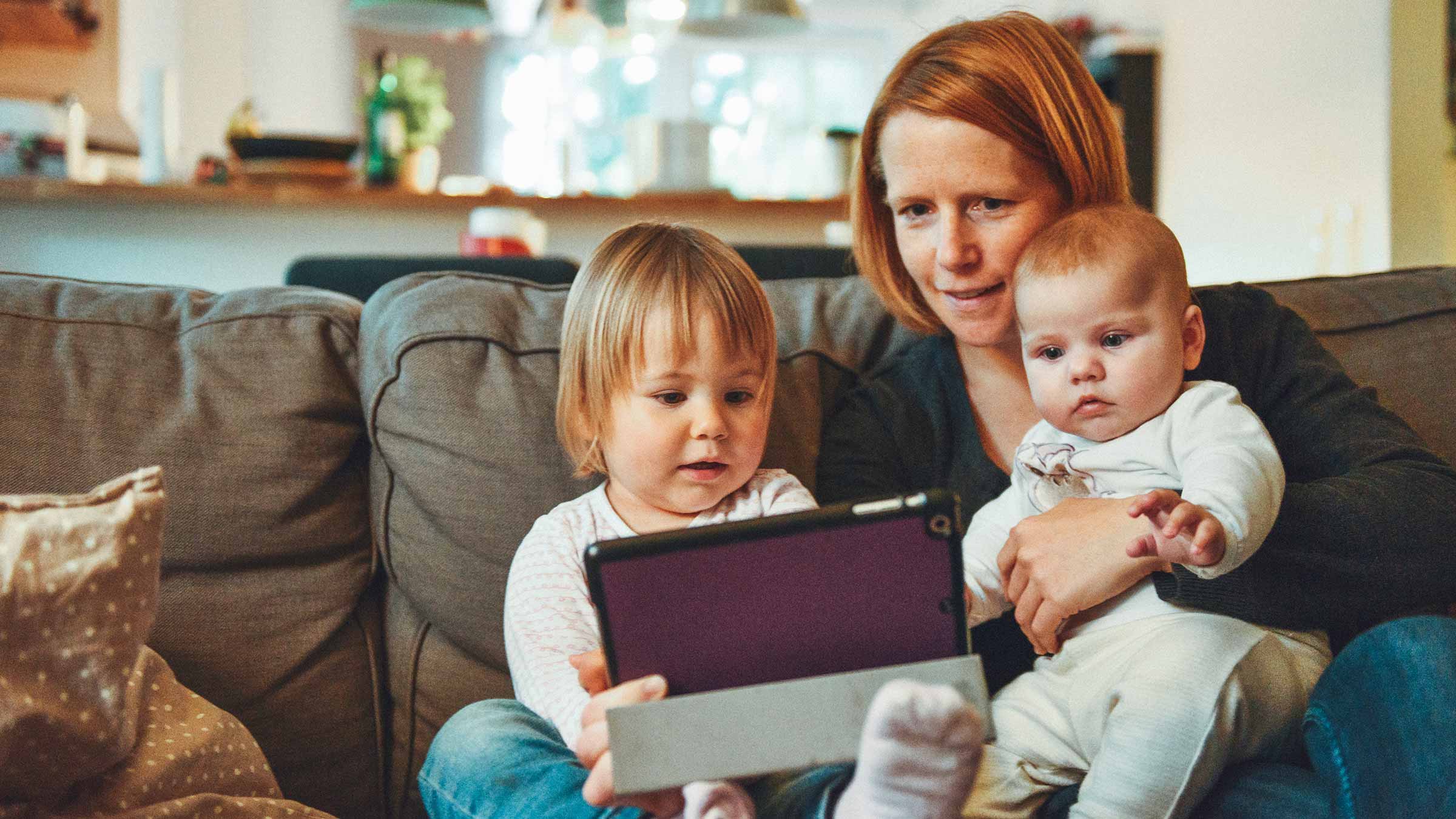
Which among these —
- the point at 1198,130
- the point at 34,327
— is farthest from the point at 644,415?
the point at 1198,130

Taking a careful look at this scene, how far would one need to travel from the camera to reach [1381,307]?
4.97ft

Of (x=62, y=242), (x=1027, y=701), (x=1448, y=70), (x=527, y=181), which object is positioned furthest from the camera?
(x=527, y=181)

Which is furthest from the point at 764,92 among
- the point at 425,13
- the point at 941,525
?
the point at 941,525

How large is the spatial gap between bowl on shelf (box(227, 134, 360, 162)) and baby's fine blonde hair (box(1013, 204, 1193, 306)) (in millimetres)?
2792

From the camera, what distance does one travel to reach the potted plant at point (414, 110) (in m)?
3.80

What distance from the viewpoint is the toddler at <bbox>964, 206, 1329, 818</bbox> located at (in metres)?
0.95

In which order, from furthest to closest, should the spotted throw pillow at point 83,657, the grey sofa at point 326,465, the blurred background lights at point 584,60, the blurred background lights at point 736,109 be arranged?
the blurred background lights at point 736,109 < the blurred background lights at point 584,60 < the grey sofa at point 326,465 < the spotted throw pillow at point 83,657

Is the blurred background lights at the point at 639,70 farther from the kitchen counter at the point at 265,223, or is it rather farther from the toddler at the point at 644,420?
the toddler at the point at 644,420

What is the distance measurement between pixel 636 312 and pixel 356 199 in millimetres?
2631

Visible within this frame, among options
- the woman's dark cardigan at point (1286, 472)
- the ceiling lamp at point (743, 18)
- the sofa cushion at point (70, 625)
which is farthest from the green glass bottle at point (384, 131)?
the sofa cushion at point (70, 625)

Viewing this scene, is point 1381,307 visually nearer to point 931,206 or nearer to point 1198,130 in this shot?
point 931,206

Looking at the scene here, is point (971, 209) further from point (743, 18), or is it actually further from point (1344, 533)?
point (743, 18)

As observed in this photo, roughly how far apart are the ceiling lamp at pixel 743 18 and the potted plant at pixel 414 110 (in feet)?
3.49

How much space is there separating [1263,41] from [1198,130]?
0.52m
